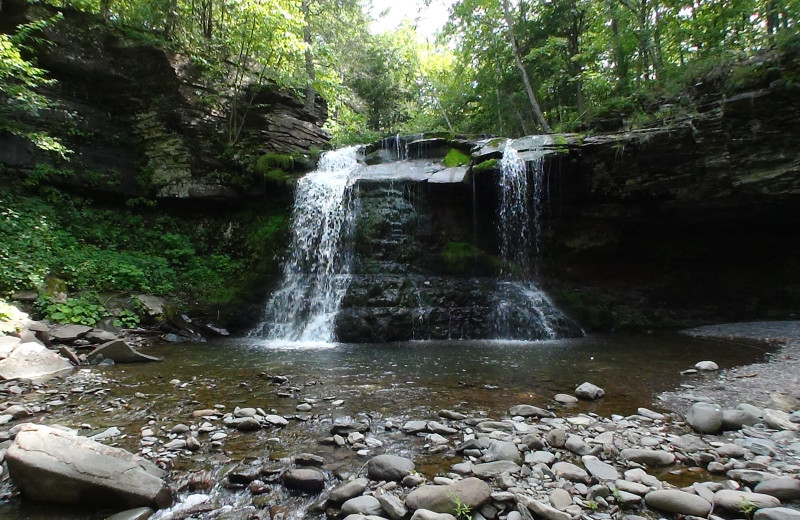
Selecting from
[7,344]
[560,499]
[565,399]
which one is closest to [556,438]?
[560,499]

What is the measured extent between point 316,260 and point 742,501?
10086 millimetres

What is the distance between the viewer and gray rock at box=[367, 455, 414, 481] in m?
2.65

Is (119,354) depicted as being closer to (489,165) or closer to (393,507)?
(393,507)

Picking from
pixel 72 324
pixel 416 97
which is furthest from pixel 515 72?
pixel 72 324

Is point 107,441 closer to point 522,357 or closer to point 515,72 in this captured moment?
point 522,357

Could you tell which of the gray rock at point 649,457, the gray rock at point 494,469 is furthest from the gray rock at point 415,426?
the gray rock at point 649,457

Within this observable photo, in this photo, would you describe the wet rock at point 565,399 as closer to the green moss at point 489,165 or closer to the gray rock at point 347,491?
the gray rock at point 347,491

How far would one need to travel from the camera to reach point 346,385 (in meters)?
5.04

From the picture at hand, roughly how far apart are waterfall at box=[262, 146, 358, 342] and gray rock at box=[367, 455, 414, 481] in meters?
6.39

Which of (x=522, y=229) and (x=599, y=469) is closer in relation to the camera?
(x=599, y=469)

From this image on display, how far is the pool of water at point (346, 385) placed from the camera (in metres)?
3.28

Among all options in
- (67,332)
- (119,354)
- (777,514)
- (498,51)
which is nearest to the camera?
(777,514)

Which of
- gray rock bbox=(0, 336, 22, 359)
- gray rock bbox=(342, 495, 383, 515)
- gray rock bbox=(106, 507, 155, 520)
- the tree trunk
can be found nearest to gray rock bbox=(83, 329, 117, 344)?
gray rock bbox=(0, 336, 22, 359)

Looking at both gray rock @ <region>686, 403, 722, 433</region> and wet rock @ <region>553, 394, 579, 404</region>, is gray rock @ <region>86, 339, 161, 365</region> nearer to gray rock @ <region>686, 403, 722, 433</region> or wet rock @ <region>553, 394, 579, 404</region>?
wet rock @ <region>553, 394, 579, 404</region>
